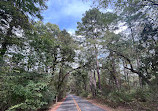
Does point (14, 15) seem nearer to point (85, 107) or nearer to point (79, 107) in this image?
point (79, 107)

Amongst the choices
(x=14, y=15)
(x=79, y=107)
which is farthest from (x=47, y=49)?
(x=79, y=107)

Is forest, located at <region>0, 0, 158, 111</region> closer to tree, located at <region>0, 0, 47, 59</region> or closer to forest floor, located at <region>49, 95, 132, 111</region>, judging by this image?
tree, located at <region>0, 0, 47, 59</region>

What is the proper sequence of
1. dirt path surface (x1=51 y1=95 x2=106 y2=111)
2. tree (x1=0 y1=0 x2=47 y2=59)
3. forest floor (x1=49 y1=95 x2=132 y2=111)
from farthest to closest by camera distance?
dirt path surface (x1=51 y1=95 x2=106 y2=111) → forest floor (x1=49 y1=95 x2=132 y2=111) → tree (x1=0 y1=0 x2=47 y2=59)

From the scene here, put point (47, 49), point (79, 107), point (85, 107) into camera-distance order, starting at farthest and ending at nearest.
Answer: point (79, 107) → point (85, 107) → point (47, 49)

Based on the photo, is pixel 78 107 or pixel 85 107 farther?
pixel 78 107

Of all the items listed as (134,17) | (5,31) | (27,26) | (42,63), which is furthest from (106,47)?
(5,31)

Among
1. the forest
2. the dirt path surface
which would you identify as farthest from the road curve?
the forest

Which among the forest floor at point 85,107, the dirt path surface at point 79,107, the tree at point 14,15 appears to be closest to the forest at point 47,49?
the tree at point 14,15

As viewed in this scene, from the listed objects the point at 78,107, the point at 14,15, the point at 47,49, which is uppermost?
the point at 14,15

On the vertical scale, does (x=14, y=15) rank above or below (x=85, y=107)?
above

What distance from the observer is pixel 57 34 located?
48.0 ft

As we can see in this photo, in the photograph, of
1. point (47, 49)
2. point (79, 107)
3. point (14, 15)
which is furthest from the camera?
point (79, 107)

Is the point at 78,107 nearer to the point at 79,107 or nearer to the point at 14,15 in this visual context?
the point at 79,107

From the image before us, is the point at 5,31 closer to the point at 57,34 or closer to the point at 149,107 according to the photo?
the point at 57,34
